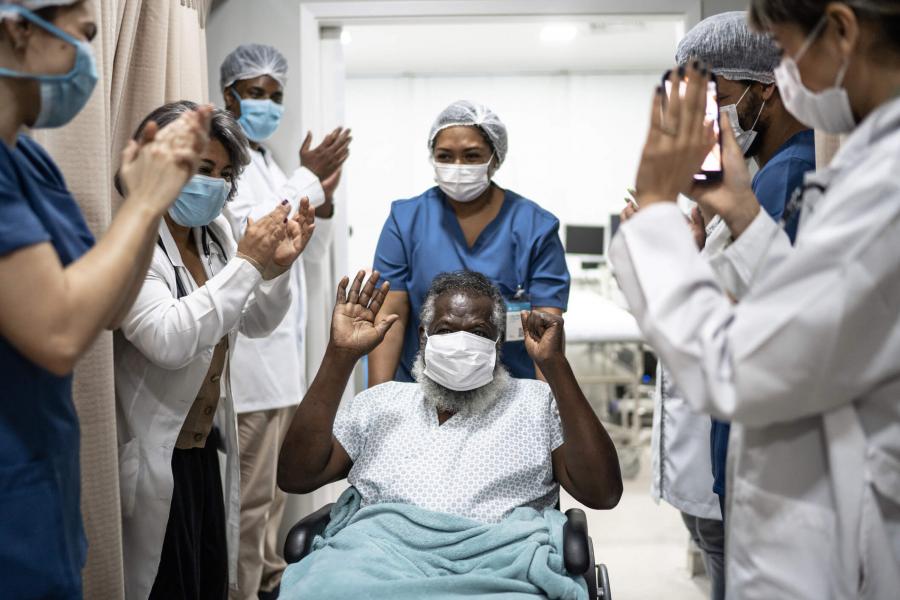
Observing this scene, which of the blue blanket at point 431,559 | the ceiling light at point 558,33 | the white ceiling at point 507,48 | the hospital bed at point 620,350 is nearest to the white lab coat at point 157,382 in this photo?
the blue blanket at point 431,559

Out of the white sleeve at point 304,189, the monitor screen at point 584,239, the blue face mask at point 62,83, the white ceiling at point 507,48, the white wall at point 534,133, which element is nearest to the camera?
the blue face mask at point 62,83

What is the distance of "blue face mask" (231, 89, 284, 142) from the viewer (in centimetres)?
283

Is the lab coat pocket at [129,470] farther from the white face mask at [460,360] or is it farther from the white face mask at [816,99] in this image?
the white face mask at [816,99]

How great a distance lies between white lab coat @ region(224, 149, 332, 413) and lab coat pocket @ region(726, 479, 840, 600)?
183 centimetres

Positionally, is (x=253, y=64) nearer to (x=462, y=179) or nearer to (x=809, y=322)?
(x=462, y=179)

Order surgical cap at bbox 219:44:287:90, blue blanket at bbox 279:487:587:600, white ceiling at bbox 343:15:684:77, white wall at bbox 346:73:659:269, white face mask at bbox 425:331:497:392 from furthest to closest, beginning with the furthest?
1. white wall at bbox 346:73:659:269
2. white ceiling at bbox 343:15:684:77
3. surgical cap at bbox 219:44:287:90
4. white face mask at bbox 425:331:497:392
5. blue blanket at bbox 279:487:587:600

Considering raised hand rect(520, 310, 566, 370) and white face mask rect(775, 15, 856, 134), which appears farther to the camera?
raised hand rect(520, 310, 566, 370)

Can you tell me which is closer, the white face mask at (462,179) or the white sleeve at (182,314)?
the white sleeve at (182,314)

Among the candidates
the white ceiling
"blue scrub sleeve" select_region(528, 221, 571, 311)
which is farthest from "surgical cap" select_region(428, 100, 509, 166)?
the white ceiling

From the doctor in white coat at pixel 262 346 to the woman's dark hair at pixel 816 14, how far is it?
5.78 ft

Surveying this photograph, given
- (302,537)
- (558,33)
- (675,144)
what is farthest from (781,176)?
(558,33)

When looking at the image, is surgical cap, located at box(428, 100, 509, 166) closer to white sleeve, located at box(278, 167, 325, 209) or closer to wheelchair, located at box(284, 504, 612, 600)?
white sleeve, located at box(278, 167, 325, 209)

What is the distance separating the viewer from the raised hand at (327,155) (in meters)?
2.62

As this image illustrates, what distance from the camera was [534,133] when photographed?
7.72 m
